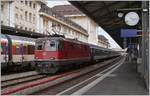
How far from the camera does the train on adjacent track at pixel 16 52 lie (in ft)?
94.4

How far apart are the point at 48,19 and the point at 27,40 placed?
4986 centimetres

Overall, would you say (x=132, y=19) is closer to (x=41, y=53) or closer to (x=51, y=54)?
(x=51, y=54)

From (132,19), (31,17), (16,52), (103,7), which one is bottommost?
(16,52)

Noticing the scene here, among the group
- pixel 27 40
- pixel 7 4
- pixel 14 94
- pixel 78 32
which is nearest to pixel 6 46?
pixel 27 40

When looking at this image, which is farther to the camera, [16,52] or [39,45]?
[16,52]

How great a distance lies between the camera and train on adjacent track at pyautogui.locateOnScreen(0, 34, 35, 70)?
28781 millimetres

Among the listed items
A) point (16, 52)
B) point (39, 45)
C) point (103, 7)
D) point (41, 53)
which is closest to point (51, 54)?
point (41, 53)

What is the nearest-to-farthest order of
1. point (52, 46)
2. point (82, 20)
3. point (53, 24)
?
point (52, 46)
point (53, 24)
point (82, 20)

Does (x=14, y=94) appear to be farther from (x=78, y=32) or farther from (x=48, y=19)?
(x=78, y=32)

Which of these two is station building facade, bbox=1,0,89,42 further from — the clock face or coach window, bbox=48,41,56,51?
the clock face

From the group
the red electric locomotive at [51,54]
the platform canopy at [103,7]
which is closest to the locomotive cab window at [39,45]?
the red electric locomotive at [51,54]

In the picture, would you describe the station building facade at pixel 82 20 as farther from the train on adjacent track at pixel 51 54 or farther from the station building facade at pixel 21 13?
the train on adjacent track at pixel 51 54

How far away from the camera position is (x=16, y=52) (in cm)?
3116

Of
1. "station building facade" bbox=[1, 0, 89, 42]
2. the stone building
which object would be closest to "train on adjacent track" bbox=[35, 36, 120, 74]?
"station building facade" bbox=[1, 0, 89, 42]
